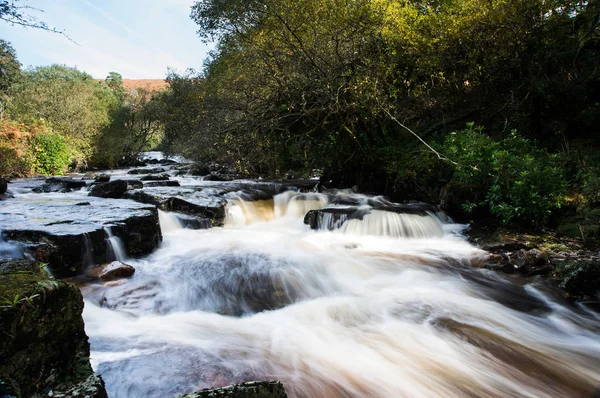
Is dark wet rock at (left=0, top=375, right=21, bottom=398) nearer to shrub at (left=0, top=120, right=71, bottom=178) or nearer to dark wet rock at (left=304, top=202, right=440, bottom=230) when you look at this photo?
dark wet rock at (left=304, top=202, right=440, bottom=230)

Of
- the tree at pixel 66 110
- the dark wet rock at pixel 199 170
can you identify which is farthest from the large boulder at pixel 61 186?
the tree at pixel 66 110

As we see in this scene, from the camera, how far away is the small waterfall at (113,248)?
242 inches

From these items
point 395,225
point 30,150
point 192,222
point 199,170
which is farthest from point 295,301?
point 30,150

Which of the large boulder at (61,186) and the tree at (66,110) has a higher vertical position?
the tree at (66,110)

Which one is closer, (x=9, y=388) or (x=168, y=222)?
(x=9, y=388)

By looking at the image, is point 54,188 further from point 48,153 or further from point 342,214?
point 342,214

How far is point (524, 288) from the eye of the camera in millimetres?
5578

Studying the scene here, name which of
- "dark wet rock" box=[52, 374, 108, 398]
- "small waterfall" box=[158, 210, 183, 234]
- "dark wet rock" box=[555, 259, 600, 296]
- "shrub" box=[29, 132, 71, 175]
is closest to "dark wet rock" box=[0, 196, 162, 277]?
"small waterfall" box=[158, 210, 183, 234]

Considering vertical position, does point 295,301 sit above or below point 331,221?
below

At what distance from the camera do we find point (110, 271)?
18.0 feet

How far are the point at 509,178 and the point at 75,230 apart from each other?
8.60 meters

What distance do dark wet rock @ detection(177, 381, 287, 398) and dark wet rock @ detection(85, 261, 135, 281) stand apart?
4211mm

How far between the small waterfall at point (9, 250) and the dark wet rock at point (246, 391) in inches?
183

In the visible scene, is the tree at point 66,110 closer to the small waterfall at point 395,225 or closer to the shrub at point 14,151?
the shrub at point 14,151
